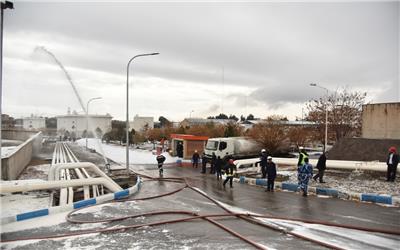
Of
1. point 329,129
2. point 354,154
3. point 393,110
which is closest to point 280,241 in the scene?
point 354,154

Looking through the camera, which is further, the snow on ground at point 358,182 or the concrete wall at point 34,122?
the concrete wall at point 34,122

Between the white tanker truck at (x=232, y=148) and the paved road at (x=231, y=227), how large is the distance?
14.6m

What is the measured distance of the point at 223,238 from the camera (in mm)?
8375

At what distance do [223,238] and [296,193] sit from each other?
755cm

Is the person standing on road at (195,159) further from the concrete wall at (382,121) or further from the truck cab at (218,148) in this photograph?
the concrete wall at (382,121)

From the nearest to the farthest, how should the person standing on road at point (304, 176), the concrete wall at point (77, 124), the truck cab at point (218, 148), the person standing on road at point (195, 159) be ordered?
the person standing on road at point (304, 176) → the person standing on road at point (195, 159) → the truck cab at point (218, 148) → the concrete wall at point (77, 124)

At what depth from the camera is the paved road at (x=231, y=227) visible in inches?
312

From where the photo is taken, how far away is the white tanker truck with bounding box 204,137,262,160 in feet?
96.2

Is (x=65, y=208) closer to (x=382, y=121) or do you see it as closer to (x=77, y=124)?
(x=382, y=121)

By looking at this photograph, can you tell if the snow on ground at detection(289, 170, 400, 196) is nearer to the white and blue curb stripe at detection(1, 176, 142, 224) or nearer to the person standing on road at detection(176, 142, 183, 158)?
the white and blue curb stripe at detection(1, 176, 142, 224)

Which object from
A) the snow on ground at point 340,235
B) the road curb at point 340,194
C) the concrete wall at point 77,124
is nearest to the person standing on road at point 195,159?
the road curb at point 340,194

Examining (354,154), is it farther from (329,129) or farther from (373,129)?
(329,129)

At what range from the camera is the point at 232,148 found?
30.9 meters

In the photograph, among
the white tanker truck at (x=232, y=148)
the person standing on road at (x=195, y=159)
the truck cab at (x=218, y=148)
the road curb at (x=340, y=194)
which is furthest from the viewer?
the white tanker truck at (x=232, y=148)
